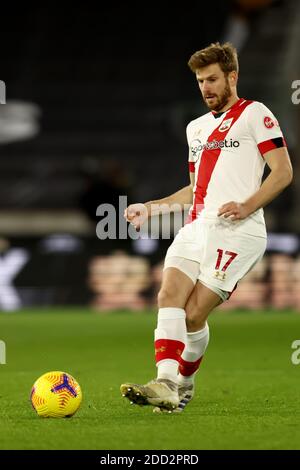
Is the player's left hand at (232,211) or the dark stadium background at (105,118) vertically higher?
the dark stadium background at (105,118)

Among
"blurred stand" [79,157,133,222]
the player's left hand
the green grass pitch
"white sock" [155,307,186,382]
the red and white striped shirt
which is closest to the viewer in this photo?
the green grass pitch

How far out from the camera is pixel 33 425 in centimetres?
530

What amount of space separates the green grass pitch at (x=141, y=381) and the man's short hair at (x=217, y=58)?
1990 millimetres

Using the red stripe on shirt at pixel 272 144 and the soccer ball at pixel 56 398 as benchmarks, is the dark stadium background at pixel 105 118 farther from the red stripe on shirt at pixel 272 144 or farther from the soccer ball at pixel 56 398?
the soccer ball at pixel 56 398

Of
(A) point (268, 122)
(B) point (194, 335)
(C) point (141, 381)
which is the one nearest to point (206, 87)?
(A) point (268, 122)

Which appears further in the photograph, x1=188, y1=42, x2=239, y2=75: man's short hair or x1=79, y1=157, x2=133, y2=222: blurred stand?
x1=79, y1=157, x2=133, y2=222: blurred stand

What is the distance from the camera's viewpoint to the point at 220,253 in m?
5.89

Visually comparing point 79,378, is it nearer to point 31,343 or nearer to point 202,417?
point 202,417

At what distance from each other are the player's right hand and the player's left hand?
1.93 ft

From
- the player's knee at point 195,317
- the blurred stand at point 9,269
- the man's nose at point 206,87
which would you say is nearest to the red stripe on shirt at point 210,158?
the man's nose at point 206,87

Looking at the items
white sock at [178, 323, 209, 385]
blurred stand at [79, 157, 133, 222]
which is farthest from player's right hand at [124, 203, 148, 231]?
blurred stand at [79, 157, 133, 222]

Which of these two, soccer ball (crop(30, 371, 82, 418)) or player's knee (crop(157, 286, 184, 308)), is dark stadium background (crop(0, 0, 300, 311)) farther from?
soccer ball (crop(30, 371, 82, 418))

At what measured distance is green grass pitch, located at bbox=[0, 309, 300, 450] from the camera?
188 inches

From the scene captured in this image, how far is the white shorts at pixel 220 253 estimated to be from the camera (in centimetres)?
586
